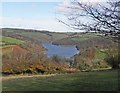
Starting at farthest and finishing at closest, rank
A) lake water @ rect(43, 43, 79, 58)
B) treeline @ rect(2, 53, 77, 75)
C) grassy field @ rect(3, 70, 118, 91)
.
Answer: lake water @ rect(43, 43, 79, 58)
treeline @ rect(2, 53, 77, 75)
grassy field @ rect(3, 70, 118, 91)

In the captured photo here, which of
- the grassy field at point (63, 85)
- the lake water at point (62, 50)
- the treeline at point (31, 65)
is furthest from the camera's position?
the lake water at point (62, 50)

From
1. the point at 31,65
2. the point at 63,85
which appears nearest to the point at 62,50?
the point at 31,65

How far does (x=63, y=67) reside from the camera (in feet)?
75.6

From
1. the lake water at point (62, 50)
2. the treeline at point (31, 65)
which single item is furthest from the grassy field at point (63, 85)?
the lake water at point (62, 50)

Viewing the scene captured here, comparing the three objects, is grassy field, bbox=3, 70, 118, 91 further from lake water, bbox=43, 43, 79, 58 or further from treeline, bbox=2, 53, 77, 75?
lake water, bbox=43, 43, 79, 58

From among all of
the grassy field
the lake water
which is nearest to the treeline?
the lake water

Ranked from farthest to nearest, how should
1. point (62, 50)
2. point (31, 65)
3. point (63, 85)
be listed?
point (62, 50) → point (31, 65) → point (63, 85)

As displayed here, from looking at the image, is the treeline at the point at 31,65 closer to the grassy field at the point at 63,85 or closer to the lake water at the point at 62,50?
the lake water at the point at 62,50

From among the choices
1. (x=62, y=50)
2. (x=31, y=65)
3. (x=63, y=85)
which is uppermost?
(x=63, y=85)

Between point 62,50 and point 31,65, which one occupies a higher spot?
point 31,65

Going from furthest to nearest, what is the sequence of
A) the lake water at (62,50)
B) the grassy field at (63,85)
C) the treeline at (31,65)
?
the lake water at (62,50) → the treeline at (31,65) → the grassy field at (63,85)

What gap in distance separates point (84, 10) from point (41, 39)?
28590 mm

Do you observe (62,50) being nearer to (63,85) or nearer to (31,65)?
(31,65)

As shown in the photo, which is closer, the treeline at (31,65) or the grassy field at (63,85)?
the grassy field at (63,85)
